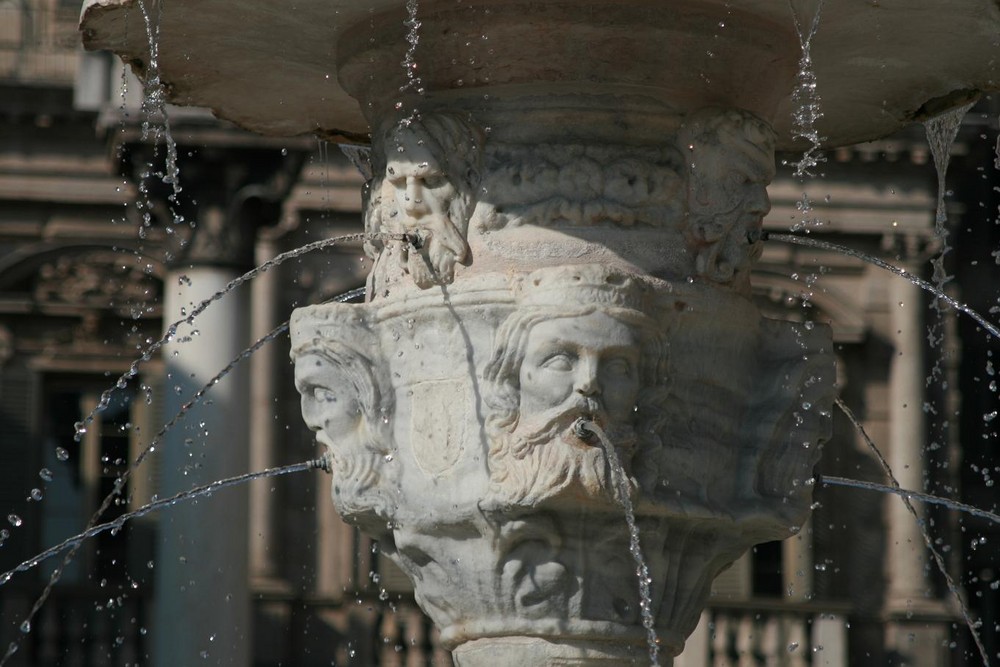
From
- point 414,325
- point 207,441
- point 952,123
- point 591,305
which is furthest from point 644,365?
point 207,441

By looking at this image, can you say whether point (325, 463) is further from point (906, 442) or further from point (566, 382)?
point (906, 442)

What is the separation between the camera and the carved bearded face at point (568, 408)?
17.7 ft

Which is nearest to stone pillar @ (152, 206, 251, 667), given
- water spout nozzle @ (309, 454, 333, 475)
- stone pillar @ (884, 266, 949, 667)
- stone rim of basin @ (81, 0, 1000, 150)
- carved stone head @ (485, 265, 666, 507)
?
stone pillar @ (884, 266, 949, 667)

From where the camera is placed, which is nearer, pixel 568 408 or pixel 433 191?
pixel 568 408

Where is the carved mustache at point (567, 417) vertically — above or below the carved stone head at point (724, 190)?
below

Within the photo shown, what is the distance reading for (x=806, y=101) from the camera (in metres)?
6.57

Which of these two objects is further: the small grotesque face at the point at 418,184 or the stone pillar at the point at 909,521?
the stone pillar at the point at 909,521

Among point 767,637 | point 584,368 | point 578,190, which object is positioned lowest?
point 584,368

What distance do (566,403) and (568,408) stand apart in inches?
0.5

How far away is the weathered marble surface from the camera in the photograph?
5.45 meters

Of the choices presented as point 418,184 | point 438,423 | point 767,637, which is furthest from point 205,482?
point 438,423

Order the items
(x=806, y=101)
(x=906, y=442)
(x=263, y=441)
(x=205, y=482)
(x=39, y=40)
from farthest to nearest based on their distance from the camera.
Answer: (x=39, y=40), (x=906, y=442), (x=263, y=441), (x=205, y=482), (x=806, y=101)

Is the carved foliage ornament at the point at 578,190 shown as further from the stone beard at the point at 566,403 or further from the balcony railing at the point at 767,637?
the balcony railing at the point at 767,637

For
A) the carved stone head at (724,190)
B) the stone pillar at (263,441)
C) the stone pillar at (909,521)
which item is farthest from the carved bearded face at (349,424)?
the stone pillar at (909,521)
